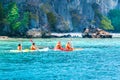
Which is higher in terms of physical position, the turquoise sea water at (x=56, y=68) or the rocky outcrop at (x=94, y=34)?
Answer: the turquoise sea water at (x=56, y=68)

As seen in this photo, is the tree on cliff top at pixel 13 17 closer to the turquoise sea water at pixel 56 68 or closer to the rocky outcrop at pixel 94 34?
the rocky outcrop at pixel 94 34

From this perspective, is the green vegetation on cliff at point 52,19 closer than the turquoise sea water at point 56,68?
No

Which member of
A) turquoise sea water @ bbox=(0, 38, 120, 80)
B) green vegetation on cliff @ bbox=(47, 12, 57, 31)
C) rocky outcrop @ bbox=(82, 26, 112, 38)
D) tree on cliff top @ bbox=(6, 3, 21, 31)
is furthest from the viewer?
green vegetation on cliff @ bbox=(47, 12, 57, 31)

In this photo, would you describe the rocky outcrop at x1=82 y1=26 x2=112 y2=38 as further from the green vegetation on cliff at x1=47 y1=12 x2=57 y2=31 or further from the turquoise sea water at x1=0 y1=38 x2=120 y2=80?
the turquoise sea water at x1=0 y1=38 x2=120 y2=80

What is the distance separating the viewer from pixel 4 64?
64.8m

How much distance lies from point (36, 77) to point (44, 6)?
13321 cm

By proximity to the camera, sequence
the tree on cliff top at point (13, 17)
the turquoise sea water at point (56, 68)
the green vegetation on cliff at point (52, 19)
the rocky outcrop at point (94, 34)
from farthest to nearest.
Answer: the green vegetation on cliff at point (52, 19)
the rocky outcrop at point (94, 34)
the tree on cliff top at point (13, 17)
the turquoise sea water at point (56, 68)

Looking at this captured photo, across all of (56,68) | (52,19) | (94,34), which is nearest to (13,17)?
(94,34)

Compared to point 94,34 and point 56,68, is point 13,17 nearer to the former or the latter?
point 94,34

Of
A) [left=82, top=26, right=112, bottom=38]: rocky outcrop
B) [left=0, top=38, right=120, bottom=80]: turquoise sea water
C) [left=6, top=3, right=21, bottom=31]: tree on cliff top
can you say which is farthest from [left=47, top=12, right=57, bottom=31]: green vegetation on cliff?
[left=0, top=38, right=120, bottom=80]: turquoise sea water

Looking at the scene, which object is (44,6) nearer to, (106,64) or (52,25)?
(52,25)

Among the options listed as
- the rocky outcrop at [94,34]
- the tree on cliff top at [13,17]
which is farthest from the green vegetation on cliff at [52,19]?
the tree on cliff top at [13,17]

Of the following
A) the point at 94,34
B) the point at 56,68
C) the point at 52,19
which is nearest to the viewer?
the point at 56,68

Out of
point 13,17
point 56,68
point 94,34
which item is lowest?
point 94,34
